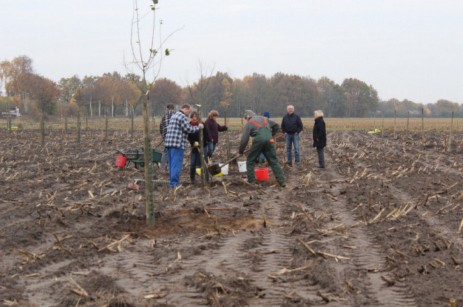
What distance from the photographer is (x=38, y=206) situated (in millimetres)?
9531

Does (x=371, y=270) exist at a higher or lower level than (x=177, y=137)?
lower

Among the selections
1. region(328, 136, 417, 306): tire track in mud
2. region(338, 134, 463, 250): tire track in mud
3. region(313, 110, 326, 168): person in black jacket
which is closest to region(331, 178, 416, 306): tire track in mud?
region(328, 136, 417, 306): tire track in mud

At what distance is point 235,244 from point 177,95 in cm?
8005

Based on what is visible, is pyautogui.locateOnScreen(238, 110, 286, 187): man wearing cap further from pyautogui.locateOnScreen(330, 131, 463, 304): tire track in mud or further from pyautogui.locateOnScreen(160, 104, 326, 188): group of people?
pyautogui.locateOnScreen(330, 131, 463, 304): tire track in mud

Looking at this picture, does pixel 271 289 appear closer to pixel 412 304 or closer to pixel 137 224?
pixel 412 304

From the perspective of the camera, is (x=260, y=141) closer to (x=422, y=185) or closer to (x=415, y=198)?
(x=415, y=198)

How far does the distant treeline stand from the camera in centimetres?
6198

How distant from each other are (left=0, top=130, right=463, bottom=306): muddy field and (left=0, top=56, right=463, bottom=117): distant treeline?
108 feet

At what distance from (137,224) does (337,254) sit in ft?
10.5

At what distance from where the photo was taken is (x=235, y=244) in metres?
7.02

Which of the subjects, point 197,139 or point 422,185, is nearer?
point 422,185

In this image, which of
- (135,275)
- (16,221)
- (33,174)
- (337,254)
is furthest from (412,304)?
(33,174)

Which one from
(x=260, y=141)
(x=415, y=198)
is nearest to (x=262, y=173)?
(x=260, y=141)

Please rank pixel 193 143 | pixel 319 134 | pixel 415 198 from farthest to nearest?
pixel 319 134, pixel 193 143, pixel 415 198
